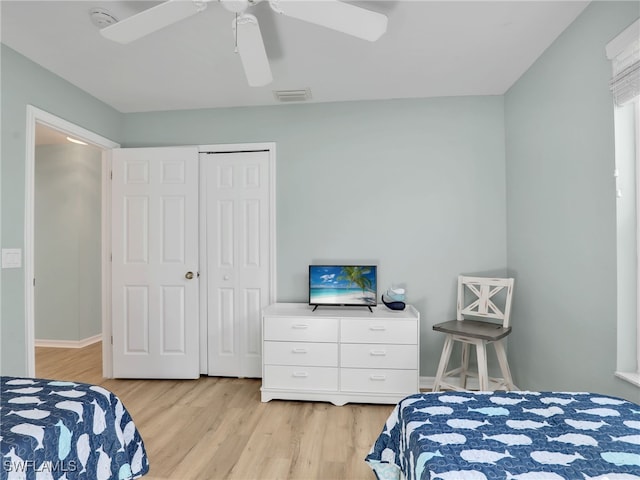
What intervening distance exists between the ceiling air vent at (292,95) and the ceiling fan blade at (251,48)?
3.09 feet

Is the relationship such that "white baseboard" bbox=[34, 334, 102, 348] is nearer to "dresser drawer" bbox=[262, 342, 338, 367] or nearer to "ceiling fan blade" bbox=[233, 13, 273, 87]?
"dresser drawer" bbox=[262, 342, 338, 367]

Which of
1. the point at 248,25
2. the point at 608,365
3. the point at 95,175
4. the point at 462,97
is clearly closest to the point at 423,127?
the point at 462,97

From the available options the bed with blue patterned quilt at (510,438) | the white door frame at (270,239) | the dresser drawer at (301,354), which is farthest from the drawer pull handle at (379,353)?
the bed with blue patterned quilt at (510,438)

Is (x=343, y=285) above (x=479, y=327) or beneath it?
above

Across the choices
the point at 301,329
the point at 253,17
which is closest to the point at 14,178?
the point at 253,17

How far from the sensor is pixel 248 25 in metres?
1.65

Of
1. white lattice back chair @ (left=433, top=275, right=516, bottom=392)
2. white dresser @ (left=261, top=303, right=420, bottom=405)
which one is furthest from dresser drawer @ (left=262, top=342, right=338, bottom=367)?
white lattice back chair @ (left=433, top=275, right=516, bottom=392)

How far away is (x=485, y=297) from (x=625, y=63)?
1.77 meters

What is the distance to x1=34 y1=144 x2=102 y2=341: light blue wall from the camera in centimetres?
443

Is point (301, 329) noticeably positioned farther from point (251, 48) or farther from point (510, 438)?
point (251, 48)

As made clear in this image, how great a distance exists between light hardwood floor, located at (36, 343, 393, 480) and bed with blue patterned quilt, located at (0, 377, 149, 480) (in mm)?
482

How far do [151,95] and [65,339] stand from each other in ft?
10.8

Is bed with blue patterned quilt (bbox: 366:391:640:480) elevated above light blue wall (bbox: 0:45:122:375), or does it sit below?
below

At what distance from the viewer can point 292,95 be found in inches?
122
